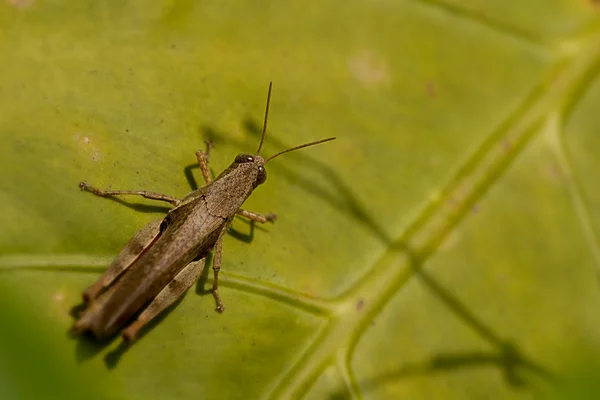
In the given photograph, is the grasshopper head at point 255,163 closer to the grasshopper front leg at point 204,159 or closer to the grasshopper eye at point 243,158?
the grasshopper eye at point 243,158

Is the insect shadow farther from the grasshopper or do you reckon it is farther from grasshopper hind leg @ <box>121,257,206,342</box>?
grasshopper hind leg @ <box>121,257,206,342</box>

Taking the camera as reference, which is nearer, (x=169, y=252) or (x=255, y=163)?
(x=169, y=252)

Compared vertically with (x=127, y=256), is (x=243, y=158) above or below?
above

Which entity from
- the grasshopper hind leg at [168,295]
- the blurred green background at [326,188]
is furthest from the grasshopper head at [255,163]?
the grasshopper hind leg at [168,295]

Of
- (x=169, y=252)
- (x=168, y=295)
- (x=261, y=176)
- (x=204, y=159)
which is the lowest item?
(x=168, y=295)

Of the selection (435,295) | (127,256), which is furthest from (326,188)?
(127,256)

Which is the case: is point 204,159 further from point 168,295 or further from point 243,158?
point 168,295

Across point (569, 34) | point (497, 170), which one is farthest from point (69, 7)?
point (569, 34)
